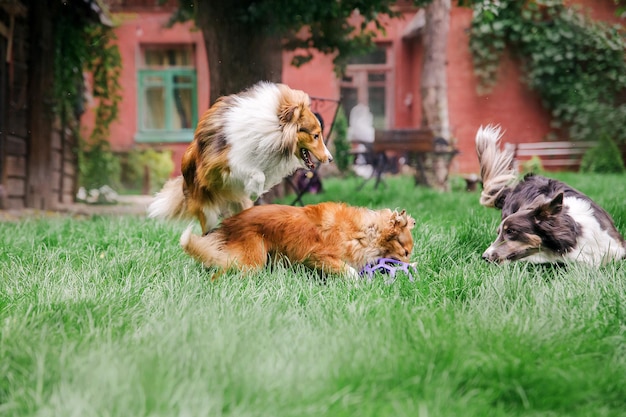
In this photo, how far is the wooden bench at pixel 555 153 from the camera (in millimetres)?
13227

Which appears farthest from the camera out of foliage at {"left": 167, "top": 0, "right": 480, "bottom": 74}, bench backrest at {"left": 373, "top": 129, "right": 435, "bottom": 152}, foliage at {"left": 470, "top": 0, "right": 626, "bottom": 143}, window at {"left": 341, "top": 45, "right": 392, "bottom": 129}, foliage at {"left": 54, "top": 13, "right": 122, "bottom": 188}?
window at {"left": 341, "top": 45, "right": 392, "bottom": 129}

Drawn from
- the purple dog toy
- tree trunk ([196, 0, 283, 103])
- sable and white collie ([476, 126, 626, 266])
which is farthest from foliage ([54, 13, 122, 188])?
sable and white collie ([476, 126, 626, 266])

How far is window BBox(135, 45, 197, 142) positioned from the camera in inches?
534

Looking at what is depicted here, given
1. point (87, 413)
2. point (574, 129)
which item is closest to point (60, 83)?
point (87, 413)

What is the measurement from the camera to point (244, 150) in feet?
10.9

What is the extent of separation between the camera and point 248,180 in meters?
3.38

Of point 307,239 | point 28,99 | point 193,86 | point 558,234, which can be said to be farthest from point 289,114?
point 193,86

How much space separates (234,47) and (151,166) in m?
7.54

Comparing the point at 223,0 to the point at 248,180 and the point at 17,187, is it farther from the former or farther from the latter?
the point at 17,187

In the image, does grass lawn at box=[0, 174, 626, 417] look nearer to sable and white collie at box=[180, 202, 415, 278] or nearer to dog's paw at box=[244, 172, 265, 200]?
sable and white collie at box=[180, 202, 415, 278]

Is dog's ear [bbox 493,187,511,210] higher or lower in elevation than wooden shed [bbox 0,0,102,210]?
lower

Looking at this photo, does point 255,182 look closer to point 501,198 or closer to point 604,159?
point 501,198

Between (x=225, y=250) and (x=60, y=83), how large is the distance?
6329mm

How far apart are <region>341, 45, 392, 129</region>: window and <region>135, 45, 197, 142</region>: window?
3753mm
